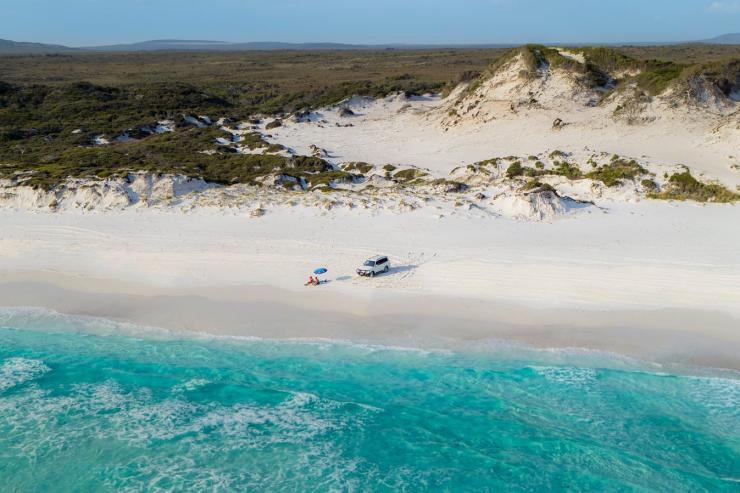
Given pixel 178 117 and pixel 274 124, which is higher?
pixel 178 117

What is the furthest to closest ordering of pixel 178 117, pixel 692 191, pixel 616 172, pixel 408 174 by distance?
1. pixel 178 117
2. pixel 408 174
3. pixel 616 172
4. pixel 692 191

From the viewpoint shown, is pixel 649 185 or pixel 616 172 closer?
pixel 649 185

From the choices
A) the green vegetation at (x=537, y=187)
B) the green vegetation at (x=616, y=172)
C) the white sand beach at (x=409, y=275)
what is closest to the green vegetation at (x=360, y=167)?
the white sand beach at (x=409, y=275)

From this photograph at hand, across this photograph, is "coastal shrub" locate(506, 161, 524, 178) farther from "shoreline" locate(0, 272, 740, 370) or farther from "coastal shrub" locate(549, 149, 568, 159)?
"shoreline" locate(0, 272, 740, 370)

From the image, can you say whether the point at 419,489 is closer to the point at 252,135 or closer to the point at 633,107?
→ the point at 633,107

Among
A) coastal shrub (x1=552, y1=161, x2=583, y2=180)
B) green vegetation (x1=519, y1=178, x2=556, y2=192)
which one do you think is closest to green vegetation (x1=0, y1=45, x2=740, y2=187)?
coastal shrub (x1=552, y1=161, x2=583, y2=180)

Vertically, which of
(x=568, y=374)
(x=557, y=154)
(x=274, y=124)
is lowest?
(x=568, y=374)

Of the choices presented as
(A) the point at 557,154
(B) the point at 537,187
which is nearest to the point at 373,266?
(B) the point at 537,187

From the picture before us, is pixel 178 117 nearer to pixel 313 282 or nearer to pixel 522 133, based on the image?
pixel 522 133
